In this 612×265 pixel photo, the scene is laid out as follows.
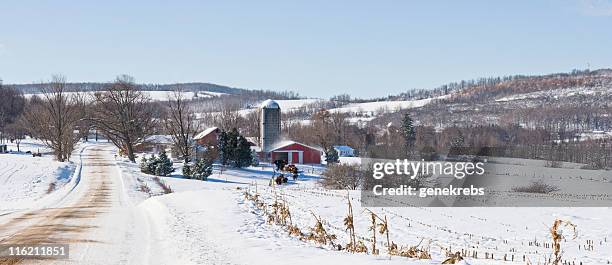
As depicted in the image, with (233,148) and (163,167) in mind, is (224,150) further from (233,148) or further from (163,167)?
(163,167)

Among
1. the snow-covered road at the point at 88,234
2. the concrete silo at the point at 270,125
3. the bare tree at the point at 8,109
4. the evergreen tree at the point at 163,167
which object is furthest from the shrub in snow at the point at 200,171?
the bare tree at the point at 8,109

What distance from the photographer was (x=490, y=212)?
27.2 metres

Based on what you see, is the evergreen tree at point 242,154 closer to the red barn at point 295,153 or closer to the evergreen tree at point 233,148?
the evergreen tree at point 233,148

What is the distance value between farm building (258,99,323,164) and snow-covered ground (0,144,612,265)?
153 ft

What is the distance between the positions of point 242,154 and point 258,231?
52879mm

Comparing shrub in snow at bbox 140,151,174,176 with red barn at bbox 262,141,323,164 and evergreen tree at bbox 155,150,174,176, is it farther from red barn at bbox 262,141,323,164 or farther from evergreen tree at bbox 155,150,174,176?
red barn at bbox 262,141,323,164

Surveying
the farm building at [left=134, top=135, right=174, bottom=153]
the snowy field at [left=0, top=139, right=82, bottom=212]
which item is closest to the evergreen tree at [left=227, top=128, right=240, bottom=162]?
the farm building at [left=134, top=135, right=174, bottom=153]

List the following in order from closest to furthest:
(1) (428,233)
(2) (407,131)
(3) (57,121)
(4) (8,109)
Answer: (1) (428,233) → (3) (57,121) → (2) (407,131) → (4) (8,109)

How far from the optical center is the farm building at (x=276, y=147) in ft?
252

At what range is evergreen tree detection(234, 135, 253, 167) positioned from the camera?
6425 centimetres

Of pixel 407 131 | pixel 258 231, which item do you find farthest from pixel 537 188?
pixel 407 131

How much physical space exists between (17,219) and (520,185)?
43.6 m

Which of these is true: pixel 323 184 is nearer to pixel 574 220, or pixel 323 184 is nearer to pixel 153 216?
pixel 574 220

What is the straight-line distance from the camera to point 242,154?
64875mm
